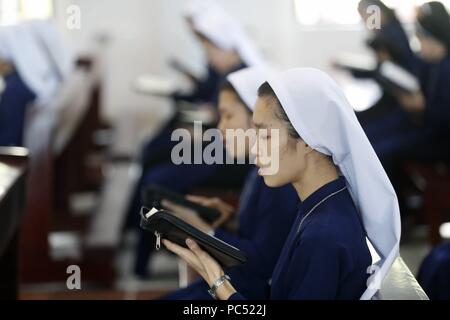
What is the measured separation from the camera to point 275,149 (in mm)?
2654

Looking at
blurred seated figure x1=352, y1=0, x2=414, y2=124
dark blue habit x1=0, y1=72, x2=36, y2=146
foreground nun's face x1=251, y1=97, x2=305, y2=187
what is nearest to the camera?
foreground nun's face x1=251, y1=97, x2=305, y2=187

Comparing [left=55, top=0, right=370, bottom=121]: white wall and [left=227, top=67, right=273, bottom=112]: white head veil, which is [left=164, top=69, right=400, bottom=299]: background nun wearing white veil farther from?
[left=55, top=0, right=370, bottom=121]: white wall

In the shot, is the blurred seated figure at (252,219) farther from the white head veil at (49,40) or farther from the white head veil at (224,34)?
the white head veil at (49,40)

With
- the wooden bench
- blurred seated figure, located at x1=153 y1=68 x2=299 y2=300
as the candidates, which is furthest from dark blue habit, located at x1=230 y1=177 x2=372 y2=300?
the wooden bench

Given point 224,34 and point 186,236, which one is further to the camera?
point 224,34

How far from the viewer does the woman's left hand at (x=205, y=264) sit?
8.77ft

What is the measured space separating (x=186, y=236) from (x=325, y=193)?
404mm

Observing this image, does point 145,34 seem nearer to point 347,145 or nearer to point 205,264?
point 205,264

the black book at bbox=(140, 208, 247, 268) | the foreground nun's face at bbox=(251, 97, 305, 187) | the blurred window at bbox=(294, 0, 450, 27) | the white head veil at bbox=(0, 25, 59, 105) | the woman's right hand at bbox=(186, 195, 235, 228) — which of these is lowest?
the woman's right hand at bbox=(186, 195, 235, 228)

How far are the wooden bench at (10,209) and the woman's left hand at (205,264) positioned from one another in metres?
0.94

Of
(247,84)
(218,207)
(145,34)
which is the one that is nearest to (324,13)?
(145,34)

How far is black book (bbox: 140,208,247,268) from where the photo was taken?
2660 millimetres

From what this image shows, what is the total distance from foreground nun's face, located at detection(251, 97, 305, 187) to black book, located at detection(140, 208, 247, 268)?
0.72 ft
